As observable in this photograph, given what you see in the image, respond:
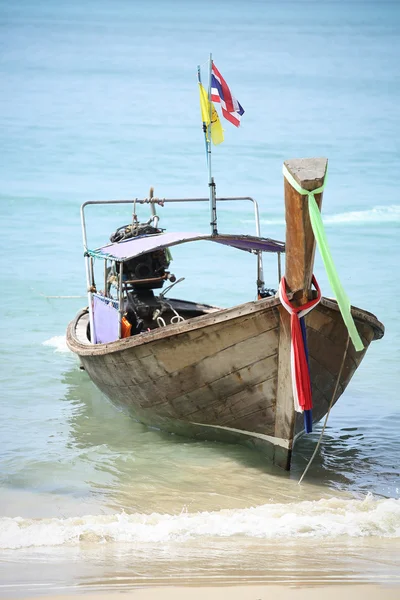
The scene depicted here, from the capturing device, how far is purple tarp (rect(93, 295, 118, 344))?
8391mm

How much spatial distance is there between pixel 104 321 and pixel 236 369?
6.78ft

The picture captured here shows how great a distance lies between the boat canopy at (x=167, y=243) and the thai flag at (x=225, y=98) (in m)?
0.98

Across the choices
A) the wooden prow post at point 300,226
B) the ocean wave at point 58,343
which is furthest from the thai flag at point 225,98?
the ocean wave at point 58,343

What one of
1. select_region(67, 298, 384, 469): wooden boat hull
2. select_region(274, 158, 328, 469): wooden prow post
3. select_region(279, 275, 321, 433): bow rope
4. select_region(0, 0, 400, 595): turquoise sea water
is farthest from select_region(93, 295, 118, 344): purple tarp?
select_region(279, 275, 321, 433): bow rope

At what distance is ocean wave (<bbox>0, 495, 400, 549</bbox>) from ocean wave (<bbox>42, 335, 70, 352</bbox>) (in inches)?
246

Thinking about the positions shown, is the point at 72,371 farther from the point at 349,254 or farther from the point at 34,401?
the point at 349,254

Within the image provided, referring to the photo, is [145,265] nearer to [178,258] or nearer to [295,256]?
[295,256]

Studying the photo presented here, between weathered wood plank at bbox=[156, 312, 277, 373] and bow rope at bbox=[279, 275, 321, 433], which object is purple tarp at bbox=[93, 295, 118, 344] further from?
bow rope at bbox=[279, 275, 321, 433]

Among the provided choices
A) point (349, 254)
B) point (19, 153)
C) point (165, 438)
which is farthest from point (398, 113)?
point (165, 438)

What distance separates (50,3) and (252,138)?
26.6 metres

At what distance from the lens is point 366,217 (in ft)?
83.5

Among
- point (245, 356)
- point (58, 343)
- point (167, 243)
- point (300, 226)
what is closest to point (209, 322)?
point (245, 356)

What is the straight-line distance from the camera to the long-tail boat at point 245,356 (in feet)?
21.4

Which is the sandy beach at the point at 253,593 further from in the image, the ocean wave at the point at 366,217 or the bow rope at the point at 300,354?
the ocean wave at the point at 366,217
